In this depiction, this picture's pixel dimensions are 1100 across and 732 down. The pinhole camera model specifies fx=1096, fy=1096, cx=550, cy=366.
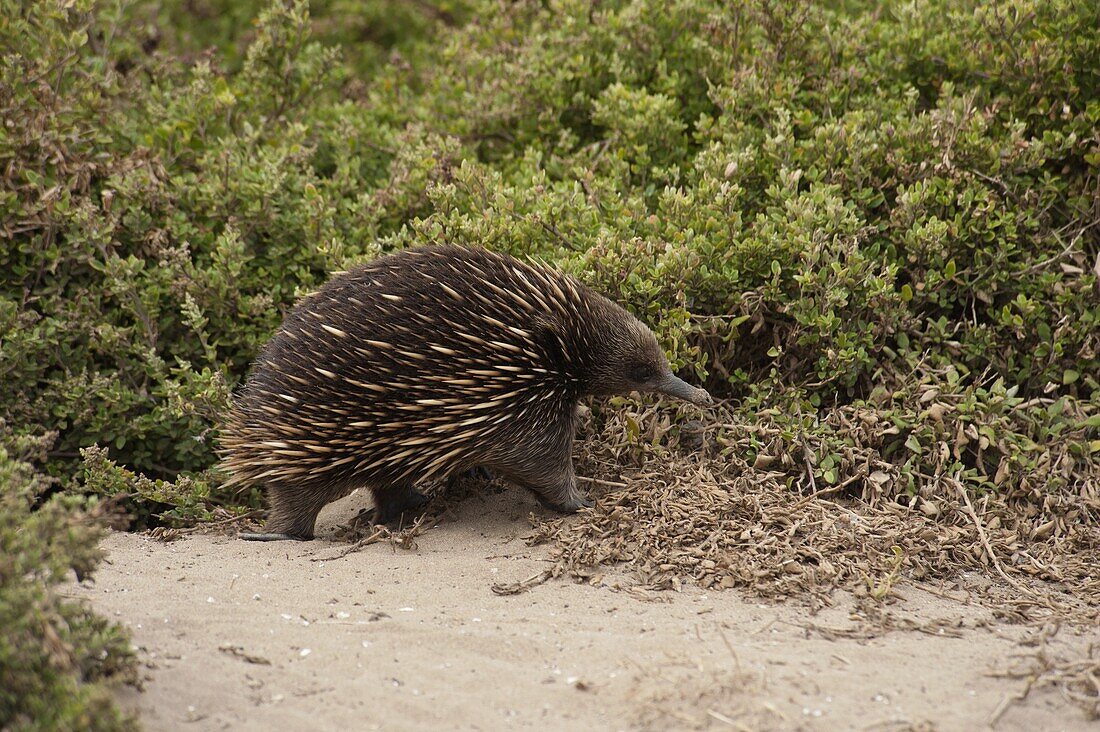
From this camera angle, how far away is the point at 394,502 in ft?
17.8

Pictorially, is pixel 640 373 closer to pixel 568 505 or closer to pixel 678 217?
pixel 568 505

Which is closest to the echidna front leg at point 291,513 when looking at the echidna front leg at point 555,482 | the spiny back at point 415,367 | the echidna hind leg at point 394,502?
the spiny back at point 415,367

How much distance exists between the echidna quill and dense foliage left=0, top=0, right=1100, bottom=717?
52 cm

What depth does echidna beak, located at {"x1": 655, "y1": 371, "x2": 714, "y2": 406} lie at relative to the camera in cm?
518

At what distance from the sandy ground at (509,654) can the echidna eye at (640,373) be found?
36.6 inches

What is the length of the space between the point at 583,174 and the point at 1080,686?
381 centimetres

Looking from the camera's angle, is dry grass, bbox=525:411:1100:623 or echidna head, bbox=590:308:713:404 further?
echidna head, bbox=590:308:713:404

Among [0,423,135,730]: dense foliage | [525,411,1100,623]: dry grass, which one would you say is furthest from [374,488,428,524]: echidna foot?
[0,423,135,730]: dense foliage

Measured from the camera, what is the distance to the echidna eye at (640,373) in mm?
5180

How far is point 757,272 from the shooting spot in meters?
5.70

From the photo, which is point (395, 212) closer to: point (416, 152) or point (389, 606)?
point (416, 152)

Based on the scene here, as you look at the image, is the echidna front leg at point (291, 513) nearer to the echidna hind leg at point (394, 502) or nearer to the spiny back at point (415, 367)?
the spiny back at point (415, 367)

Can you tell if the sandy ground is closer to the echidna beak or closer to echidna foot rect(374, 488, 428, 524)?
echidna foot rect(374, 488, 428, 524)

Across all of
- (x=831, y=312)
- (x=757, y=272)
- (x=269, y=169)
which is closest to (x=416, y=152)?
(x=269, y=169)
